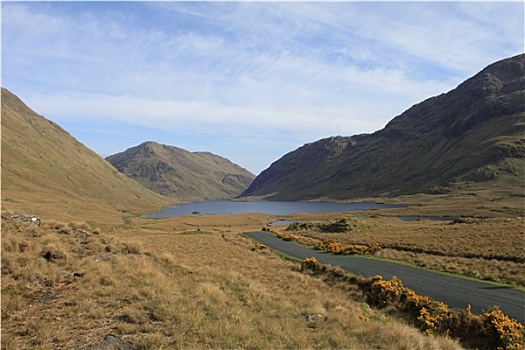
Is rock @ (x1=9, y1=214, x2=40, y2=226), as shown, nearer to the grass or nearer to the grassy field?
Answer: the grassy field

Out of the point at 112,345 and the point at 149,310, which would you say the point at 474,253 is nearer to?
the point at 149,310

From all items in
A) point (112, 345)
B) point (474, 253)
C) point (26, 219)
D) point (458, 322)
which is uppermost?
point (26, 219)

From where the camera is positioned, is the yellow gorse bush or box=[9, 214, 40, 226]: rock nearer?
the yellow gorse bush

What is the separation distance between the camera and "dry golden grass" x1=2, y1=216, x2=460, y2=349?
8172 mm

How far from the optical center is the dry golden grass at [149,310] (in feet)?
26.8

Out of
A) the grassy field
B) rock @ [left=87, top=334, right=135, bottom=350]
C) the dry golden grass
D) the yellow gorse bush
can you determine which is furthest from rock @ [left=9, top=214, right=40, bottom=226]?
the yellow gorse bush

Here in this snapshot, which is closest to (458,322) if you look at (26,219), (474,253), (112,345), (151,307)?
(151,307)

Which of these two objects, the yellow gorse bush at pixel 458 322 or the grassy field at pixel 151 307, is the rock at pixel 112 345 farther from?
the yellow gorse bush at pixel 458 322

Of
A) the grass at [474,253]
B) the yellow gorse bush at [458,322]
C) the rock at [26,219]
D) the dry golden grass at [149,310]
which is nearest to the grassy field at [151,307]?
the dry golden grass at [149,310]

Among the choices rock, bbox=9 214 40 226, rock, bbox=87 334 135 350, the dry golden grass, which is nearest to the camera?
rock, bbox=87 334 135 350

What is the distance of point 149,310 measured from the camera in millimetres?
9695

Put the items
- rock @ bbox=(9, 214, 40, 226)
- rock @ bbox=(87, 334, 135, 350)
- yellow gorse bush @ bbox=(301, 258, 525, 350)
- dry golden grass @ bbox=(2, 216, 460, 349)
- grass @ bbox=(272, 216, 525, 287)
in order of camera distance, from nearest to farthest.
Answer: rock @ bbox=(87, 334, 135, 350) < dry golden grass @ bbox=(2, 216, 460, 349) < yellow gorse bush @ bbox=(301, 258, 525, 350) < rock @ bbox=(9, 214, 40, 226) < grass @ bbox=(272, 216, 525, 287)

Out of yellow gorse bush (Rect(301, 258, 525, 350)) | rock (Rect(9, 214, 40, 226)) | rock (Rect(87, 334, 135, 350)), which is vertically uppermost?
rock (Rect(9, 214, 40, 226))

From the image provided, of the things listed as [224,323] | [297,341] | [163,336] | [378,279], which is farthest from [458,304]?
[163,336]
